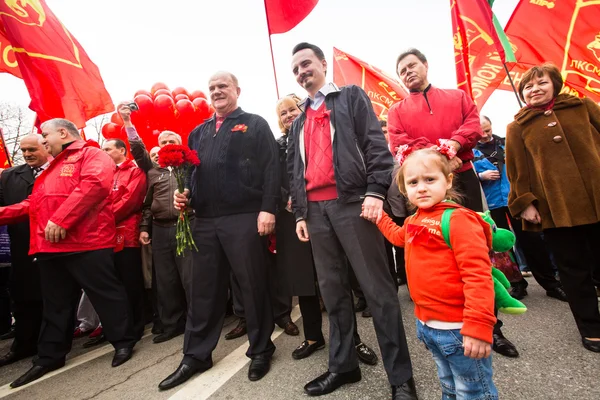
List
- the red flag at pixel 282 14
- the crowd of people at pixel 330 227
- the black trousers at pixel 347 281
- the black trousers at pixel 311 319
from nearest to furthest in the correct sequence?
the crowd of people at pixel 330 227, the black trousers at pixel 347 281, the black trousers at pixel 311 319, the red flag at pixel 282 14

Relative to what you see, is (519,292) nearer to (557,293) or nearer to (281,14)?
(557,293)

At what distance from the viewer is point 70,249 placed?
9.52 feet

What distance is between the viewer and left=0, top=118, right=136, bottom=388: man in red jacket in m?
2.88

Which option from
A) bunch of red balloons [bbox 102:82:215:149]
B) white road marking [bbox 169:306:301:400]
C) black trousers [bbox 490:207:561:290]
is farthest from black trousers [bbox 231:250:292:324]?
Result: bunch of red balloons [bbox 102:82:215:149]

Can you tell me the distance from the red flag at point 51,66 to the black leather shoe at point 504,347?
5214 millimetres

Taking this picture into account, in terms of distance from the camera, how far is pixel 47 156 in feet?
13.0

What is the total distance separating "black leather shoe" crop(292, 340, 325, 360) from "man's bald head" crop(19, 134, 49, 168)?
379 cm

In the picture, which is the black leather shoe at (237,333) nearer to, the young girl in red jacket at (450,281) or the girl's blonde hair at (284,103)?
the girl's blonde hair at (284,103)

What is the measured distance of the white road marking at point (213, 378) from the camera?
6.78 ft

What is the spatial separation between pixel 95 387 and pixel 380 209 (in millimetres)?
2590

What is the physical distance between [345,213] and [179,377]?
5.59ft

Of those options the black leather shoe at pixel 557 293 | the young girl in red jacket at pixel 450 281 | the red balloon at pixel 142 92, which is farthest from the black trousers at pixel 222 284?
the red balloon at pixel 142 92

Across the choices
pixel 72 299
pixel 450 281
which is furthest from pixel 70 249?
pixel 450 281

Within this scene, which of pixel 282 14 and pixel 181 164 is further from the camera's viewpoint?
pixel 282 14
